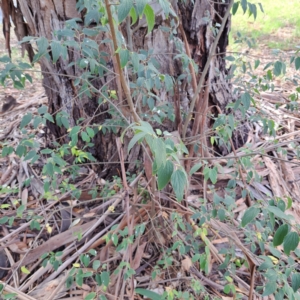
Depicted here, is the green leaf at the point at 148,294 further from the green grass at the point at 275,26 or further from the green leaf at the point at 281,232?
the green grass at the point at 275,26

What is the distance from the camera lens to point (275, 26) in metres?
4.03

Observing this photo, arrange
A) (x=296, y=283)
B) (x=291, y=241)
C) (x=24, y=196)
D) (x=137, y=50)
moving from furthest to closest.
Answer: (x=24, y=196)
(x=137, y=50)
(x=296, y=283)
(x=291, y=241)

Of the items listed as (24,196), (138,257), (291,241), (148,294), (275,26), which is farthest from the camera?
(275,26)

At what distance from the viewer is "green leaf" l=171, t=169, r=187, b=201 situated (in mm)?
519

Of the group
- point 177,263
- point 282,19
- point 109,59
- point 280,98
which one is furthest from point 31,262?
point 282,19

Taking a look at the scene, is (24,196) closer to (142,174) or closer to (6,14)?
(142,174)

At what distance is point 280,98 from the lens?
6.90 ft

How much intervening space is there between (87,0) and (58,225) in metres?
0.85

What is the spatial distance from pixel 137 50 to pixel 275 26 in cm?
341

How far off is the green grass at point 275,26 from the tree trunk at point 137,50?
7.49 ft

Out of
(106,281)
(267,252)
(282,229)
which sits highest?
(282,229)

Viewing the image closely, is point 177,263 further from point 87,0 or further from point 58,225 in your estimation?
point 87,0

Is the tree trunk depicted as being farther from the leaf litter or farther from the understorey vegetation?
the leaf litter

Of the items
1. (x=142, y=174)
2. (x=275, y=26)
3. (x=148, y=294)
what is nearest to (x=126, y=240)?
(x=148, y=294)
